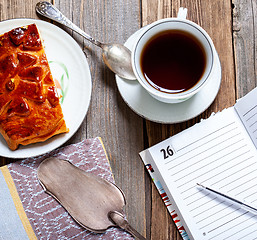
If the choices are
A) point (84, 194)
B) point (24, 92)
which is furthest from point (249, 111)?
point (24, 92)

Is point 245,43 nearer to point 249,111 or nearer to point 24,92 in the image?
point 249,111

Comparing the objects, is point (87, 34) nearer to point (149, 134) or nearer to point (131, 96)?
point (131, 96)

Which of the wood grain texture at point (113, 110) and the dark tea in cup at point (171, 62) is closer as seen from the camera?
the dark tea in cup at point (171, 62)

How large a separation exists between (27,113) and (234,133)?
592 mm

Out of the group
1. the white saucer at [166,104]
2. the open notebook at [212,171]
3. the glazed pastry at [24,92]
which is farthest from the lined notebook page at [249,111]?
the glazed pastry at [24,92]

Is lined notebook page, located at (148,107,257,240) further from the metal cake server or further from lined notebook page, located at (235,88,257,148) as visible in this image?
the metal cake server

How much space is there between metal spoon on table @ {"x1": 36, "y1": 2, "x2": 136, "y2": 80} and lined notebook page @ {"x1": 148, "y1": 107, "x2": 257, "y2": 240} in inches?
9.5

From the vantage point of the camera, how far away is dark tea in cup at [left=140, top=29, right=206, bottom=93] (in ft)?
3.34

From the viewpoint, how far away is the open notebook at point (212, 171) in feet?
3.70

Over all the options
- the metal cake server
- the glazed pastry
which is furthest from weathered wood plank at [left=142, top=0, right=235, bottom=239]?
the glazed pastry

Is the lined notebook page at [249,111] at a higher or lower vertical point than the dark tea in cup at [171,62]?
lower

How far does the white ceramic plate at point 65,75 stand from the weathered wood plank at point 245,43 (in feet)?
1.47

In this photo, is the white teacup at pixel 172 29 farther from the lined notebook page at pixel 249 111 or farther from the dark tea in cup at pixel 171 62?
the lined notebook page at pixel 249 111

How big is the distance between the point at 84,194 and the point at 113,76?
0.35 meters
